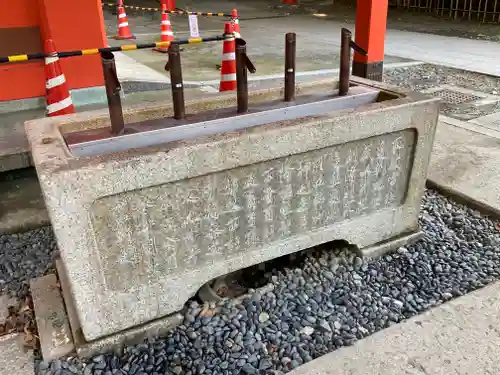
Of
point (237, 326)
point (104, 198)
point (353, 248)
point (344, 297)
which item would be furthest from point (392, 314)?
point (104, 198)

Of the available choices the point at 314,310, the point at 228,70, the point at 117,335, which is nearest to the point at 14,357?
the point at 117,335

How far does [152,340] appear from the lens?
2.37 m

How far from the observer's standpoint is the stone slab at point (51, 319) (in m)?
2.26

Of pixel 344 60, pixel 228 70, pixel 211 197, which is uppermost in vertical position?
pixel 344 60

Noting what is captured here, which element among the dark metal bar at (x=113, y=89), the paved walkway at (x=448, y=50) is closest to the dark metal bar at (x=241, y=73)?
the dark metal bar at (x=113, y=89)

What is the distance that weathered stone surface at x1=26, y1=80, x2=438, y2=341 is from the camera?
2041mm

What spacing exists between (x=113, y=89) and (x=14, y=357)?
54.4 inches

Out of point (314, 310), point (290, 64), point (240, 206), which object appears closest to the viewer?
point (240, 206)

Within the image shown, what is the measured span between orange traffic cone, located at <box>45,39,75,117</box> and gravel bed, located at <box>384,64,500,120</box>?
4.30 meters

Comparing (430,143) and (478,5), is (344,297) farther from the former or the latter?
(478,5)

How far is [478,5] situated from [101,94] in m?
13.6

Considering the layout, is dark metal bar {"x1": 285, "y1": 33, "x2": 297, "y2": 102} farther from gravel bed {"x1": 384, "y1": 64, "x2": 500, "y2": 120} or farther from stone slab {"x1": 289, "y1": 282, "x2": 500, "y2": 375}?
gravel bed {"x1": 384, "y1": 64, "x2": 500, "y2": 120}

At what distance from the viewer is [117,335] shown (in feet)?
7.55

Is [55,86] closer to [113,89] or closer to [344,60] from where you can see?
[113,89]
